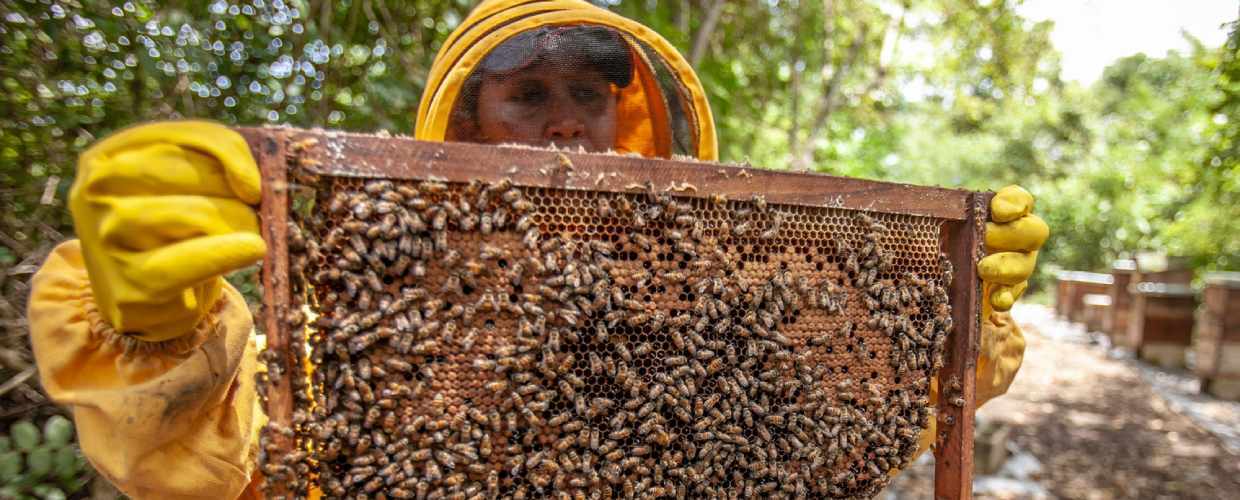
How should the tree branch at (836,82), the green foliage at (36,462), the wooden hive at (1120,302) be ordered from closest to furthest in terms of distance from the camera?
the green foliage at (36,462)
the tree branch at (836,82)
the wooden hive at (1120,302)

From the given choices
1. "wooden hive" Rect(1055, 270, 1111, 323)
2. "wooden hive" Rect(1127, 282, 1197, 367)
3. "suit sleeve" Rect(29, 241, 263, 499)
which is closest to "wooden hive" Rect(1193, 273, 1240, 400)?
"wooden hive" Rect(1127, 282, 1197, 367)

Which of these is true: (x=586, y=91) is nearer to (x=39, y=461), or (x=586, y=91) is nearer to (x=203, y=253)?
(x=203, y=253)

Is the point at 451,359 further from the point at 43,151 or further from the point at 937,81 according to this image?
the point at 937,81

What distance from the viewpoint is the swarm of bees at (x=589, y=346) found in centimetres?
156

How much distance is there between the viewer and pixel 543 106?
2549mm

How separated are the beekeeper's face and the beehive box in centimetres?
90

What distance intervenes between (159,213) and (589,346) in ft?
3.59

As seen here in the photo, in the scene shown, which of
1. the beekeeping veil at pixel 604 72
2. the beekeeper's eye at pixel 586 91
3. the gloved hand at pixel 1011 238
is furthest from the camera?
the beekeeper's eye at pixel 586 91

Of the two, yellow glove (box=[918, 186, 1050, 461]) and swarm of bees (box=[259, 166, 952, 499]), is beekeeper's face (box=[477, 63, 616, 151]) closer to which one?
swarm of bees (box=[259, 166, 952, 499])

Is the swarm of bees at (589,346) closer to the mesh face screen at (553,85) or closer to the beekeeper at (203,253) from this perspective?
the beekeeper at (203,253)

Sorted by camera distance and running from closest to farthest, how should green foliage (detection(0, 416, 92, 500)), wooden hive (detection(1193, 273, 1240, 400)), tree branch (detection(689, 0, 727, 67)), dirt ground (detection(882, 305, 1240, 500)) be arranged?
green foliage (detection(0, 416, 92, 500)) < dirt ground (detection(882, 305, 1240, 500)) < tree branch (detection(689, 0, 727, 67)) < wooden hive (detection(1193, 273, 1240, 400))

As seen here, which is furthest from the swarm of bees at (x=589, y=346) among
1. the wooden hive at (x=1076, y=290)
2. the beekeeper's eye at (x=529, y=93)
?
the wooden hive at (x=1076, y=290)

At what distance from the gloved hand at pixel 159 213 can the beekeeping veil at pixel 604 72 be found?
3.12ft

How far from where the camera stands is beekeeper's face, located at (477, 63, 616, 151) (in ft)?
8.14
